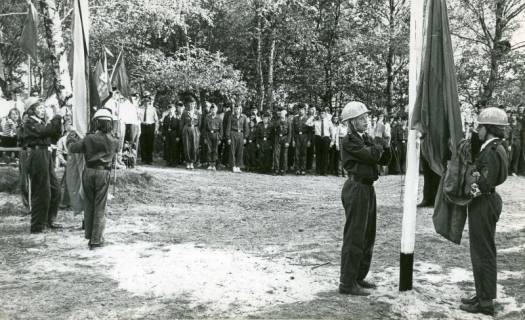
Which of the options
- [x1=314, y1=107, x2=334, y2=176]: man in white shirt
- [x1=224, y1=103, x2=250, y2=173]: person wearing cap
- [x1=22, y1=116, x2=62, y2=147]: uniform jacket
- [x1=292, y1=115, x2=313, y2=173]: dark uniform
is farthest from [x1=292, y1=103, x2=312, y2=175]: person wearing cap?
[x1=22, y1=116, x2=62, y2=147]: uniform jacket

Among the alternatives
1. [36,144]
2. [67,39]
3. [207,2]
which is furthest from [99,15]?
[36,144]

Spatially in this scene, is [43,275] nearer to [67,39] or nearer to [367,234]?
[367,234]

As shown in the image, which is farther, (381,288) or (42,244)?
(42,244)

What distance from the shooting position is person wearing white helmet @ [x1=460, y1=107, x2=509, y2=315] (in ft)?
19.9

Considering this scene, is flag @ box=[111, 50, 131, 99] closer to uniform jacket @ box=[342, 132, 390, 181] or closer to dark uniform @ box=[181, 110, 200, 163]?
dark uniform @ box=[181, 110, 200, 163]

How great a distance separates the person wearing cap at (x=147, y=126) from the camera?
19.3 metres

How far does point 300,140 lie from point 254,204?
6772 millimetres

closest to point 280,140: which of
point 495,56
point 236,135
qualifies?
point 236,135

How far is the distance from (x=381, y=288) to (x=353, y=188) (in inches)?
52.8

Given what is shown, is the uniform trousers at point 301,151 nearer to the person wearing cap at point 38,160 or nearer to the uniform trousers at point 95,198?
the person wearing cap at point 38,160

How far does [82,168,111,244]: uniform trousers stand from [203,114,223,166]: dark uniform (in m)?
9.93

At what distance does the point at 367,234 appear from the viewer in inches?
270

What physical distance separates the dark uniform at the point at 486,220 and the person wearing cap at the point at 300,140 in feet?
43.9

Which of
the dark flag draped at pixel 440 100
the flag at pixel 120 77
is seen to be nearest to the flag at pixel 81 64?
the flag at pixel 120 77
